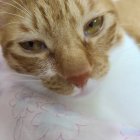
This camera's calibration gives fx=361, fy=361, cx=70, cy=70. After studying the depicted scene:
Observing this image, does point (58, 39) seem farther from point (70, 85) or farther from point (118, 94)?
point (118, 94)

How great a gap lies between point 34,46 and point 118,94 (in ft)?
0.84

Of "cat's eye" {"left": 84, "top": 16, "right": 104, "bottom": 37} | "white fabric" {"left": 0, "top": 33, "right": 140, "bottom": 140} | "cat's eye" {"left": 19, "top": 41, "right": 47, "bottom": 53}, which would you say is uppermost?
"cat's eye" {"left": 84, "top": 16, "right": 104, "bottom": 37}

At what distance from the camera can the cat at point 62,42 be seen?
0.76 meters

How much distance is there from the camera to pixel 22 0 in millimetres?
777

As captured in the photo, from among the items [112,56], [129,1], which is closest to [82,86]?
[112,56]

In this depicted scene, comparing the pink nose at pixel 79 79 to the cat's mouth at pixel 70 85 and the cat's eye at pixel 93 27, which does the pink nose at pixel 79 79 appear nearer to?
the cat's mouth at pixel 70 85

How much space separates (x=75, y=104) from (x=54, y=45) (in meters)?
0.17

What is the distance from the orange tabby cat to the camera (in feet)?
2.48

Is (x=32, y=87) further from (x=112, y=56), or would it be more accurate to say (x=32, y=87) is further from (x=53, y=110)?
(x=112, y=56)

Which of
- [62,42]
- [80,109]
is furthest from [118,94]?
[62,42]

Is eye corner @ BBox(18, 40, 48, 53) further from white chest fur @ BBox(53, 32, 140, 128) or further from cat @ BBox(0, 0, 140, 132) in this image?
white chest fur @ BBox(53, 32, 140, 128)

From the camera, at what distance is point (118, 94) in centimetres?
90

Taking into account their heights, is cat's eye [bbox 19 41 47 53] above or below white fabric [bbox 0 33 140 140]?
above

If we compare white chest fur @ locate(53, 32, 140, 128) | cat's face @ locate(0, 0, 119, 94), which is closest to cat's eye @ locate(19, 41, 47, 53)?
cat's face @ locate(0, 0, 119, 94)
